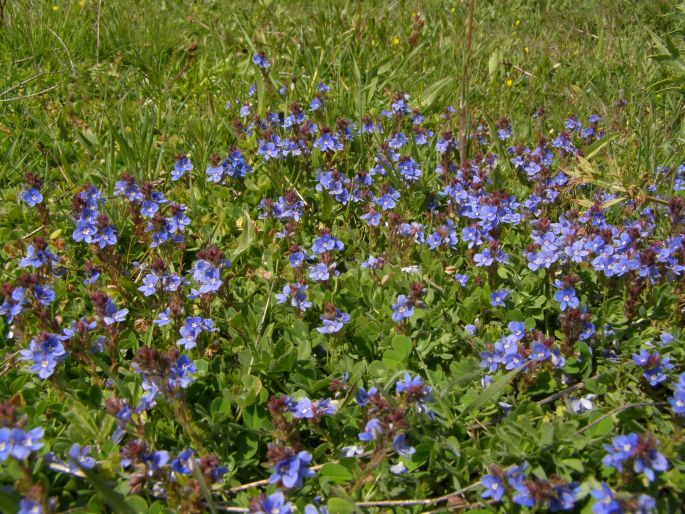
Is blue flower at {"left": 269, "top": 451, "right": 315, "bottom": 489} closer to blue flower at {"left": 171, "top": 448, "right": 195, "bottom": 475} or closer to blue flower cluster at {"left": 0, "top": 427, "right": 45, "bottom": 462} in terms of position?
blue flower at {"left": 171, "top": 448, "right": 195, "bottom": 475}

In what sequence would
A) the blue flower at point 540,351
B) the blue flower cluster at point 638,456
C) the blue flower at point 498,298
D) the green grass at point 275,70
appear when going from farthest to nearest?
the green grass at point 275,70, the blue flower at point 498,298, the blue flower at point 540,351, the blue flower cluster at point 638,456

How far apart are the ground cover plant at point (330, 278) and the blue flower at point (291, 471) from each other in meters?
0.02

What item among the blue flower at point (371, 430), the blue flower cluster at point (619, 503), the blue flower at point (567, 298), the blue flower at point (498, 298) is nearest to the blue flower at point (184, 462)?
the blue flower at point (371, 430)

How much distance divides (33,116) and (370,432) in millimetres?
3305

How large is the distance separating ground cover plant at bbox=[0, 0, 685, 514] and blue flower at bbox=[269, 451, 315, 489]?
0.05ft

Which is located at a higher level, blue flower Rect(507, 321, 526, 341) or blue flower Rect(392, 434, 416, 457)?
blue flower Rect(507, 321, 526, 341)

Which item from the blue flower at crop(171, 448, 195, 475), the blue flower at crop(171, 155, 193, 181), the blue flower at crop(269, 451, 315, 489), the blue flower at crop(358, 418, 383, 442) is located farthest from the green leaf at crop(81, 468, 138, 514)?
the blue flower at crop(171, 155, 193, 181)

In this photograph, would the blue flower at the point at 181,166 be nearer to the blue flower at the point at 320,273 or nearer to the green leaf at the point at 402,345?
the blue flower at the point at 320,273

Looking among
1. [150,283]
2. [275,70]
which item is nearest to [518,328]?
[150,283]

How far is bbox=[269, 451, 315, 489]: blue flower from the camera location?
2234mm

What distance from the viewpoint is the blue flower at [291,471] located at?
7.33 feet

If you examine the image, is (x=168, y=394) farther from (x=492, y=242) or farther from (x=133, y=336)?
(x=492, y=242)

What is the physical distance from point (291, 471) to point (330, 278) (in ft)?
4.14

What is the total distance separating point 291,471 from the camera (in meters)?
2.24
